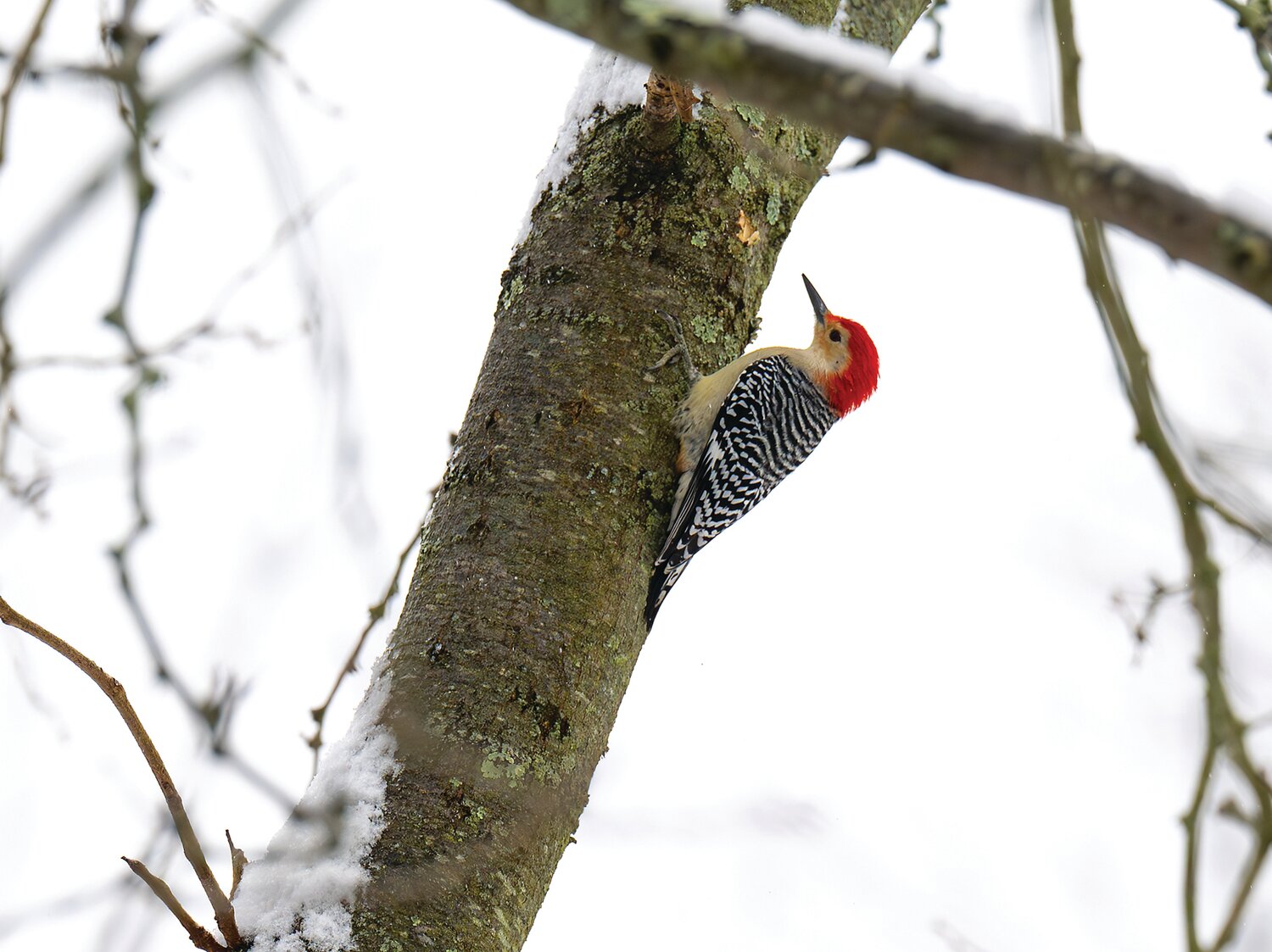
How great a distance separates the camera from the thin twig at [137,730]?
1770mm

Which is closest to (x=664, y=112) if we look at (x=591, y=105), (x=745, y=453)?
(x=591, y=105)

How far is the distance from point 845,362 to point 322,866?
4436 mm

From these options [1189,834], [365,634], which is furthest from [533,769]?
[1189,834]

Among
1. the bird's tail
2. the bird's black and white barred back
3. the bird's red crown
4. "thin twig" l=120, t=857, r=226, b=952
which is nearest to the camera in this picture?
"thin twig" l=120, t=857, r=226, b=952

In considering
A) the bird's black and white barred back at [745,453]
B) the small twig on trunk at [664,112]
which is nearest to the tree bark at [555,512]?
the small twig on trunk at [664,112]

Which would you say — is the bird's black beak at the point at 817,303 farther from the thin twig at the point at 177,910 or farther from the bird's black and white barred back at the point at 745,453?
the thin twig at the point at 177,910

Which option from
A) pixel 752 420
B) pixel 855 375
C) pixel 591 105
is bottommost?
pixel 591 105

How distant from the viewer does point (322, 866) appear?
7.30 ft

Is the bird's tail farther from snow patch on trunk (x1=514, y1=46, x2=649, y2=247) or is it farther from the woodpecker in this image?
snow patch on trunk (x1=514, y1=46, x2=649, y2=247)

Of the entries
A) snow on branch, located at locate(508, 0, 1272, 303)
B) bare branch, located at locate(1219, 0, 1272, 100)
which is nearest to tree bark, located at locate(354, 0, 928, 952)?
snow on branch, located at locate(508, 0, 1272, 303)

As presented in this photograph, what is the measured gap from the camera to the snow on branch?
941mm

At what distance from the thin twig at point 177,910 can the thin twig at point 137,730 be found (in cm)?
5

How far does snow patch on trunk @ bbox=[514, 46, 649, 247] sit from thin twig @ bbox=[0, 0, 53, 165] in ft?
6.31

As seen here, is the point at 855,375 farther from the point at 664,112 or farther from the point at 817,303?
the point at 664,112
